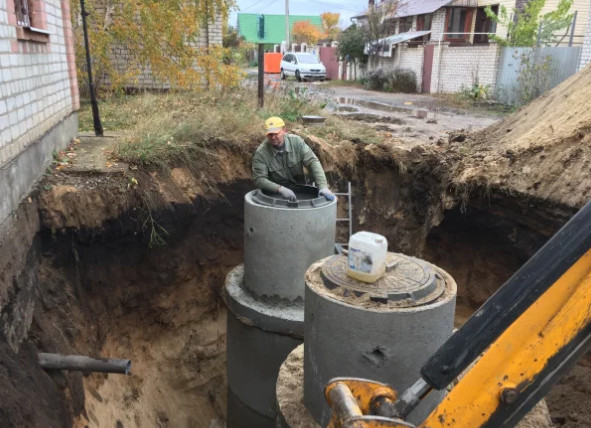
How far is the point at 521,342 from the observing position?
193cm

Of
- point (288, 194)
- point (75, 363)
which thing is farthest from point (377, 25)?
point (75, 363)

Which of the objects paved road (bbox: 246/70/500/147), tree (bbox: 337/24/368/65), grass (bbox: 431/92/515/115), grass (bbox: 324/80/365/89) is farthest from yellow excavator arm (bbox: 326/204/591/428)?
tree (bbox: 337/24/368/65)

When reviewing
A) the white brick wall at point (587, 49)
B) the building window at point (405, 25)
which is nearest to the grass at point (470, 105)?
the white brick wall at point (587, 49)

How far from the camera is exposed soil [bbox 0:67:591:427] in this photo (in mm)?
4312

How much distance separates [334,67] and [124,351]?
87.8ft

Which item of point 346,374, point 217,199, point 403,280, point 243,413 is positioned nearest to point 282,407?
point 346,374

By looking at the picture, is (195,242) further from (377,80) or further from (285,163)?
(377,80)

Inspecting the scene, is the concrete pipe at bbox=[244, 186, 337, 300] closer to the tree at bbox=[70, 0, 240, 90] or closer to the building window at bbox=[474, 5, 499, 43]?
the tree at bbox=[70, 0, 240, 90]

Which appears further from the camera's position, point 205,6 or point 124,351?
point 205,6

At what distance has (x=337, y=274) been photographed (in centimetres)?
324

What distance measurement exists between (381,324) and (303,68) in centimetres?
2442

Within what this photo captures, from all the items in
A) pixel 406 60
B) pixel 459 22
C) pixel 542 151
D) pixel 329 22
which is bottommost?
pixel 542 151

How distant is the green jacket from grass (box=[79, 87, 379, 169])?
1.24m

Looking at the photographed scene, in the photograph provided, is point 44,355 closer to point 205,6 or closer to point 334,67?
point 205,6
